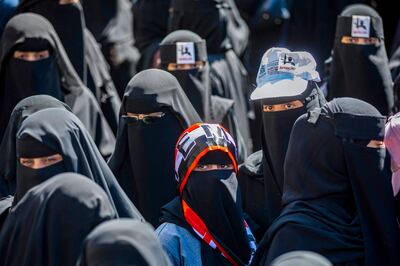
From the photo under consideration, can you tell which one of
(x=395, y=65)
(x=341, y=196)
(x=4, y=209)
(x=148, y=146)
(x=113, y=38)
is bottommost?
(x=113, y=38)

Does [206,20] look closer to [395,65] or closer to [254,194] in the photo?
[395,65]

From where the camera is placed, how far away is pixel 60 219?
458 centimetres

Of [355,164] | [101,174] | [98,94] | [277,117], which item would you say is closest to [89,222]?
[101,174]

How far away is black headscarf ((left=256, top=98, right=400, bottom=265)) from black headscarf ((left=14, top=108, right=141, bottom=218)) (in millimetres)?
912

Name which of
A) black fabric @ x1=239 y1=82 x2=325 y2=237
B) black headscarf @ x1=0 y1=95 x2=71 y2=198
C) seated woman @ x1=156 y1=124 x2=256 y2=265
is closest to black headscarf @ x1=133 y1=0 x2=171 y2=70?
black headscarf @ x1=0 y1=95 x2=71 y2=198

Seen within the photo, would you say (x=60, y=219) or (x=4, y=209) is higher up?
(x=60, y=219)

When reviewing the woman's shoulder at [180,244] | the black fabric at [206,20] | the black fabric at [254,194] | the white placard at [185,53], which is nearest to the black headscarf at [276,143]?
the black fabric at [254,194]

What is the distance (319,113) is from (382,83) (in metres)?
2.76

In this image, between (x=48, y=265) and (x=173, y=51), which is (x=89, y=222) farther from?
(x=173, y=51)

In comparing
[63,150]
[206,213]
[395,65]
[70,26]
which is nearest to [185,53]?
[70,26]

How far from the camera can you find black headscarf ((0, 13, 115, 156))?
7.67m

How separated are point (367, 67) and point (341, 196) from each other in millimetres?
2969

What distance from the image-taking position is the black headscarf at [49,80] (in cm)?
767

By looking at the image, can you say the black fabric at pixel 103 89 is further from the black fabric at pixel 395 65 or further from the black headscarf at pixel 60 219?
the black headscarf at pixel 60 219
